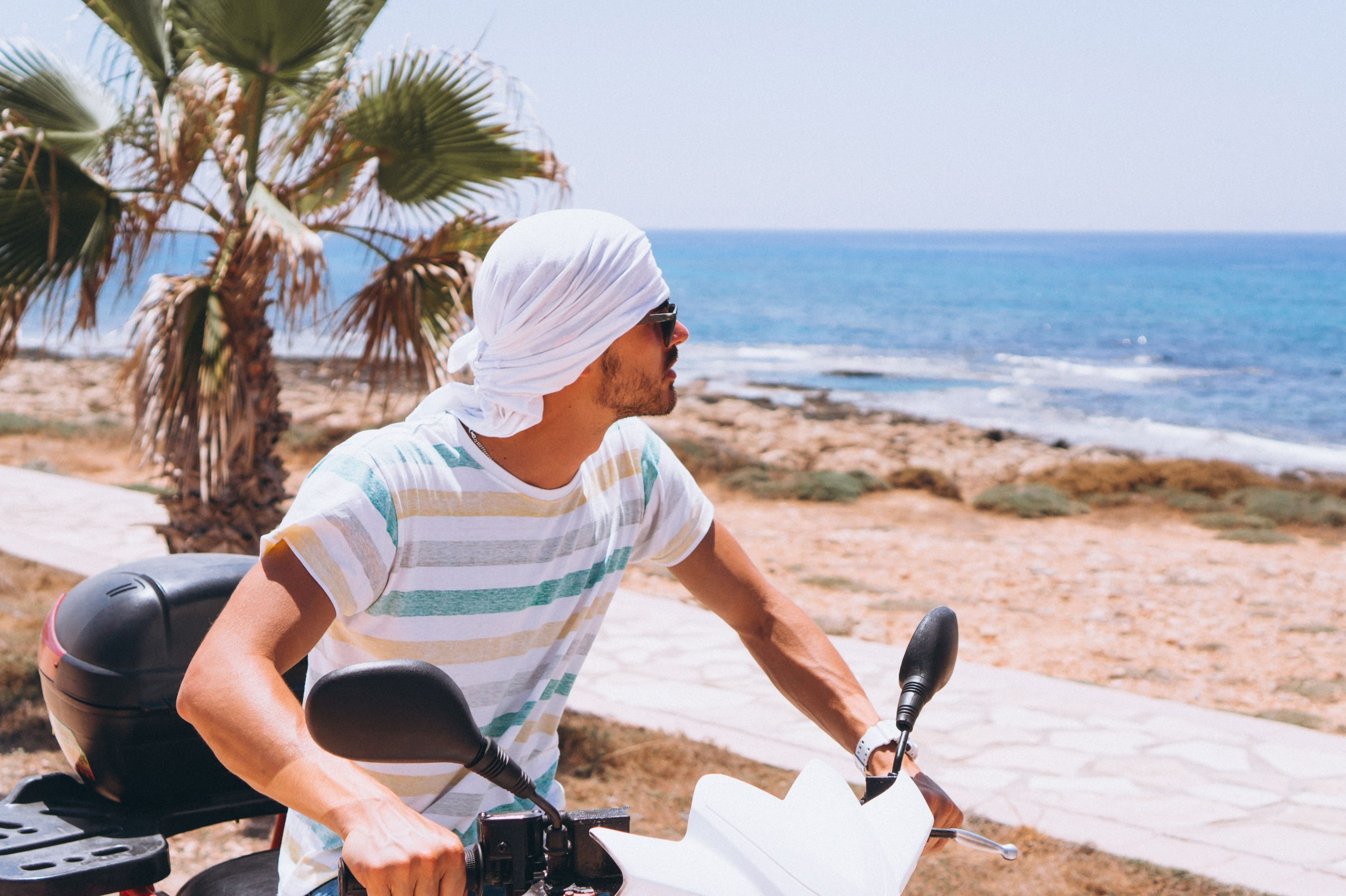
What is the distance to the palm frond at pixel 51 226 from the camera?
5.37 metres

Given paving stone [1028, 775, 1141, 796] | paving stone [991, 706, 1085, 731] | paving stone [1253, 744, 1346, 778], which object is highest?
paving stone [1253, 744, 1346, 778]

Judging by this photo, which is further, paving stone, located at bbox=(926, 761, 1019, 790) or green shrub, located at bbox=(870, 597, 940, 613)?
green shrub, located at bbox=(870, 597, 940, 613)

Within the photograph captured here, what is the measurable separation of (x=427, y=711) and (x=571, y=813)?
31cm

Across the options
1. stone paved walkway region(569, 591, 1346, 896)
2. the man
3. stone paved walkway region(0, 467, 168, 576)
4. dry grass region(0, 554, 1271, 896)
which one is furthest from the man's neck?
stone paved walkway region(0, 467, 168, 576)

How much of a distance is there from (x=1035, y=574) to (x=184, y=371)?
746 centimetres

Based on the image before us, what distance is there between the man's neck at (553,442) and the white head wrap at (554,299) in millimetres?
75

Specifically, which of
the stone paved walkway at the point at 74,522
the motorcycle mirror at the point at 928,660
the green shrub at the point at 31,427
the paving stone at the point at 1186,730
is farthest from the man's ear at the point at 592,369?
the green shrub at the point at 31,427

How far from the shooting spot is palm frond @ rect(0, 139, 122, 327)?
5371 mm

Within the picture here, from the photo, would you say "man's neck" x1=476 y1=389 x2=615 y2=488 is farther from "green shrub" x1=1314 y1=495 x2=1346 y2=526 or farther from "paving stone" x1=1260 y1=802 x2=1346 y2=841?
"green shrub" x1=1314 y1=495 x2=1346 y2=526

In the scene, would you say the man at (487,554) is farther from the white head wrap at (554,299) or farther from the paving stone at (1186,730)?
the paving stone at (1186,730)

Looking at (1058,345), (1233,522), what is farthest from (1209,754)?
(1058,345)

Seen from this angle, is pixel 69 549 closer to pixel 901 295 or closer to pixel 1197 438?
pixel 1197 438

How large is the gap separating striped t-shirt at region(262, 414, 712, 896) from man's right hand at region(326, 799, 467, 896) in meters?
0.37

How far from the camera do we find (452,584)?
1.80m
